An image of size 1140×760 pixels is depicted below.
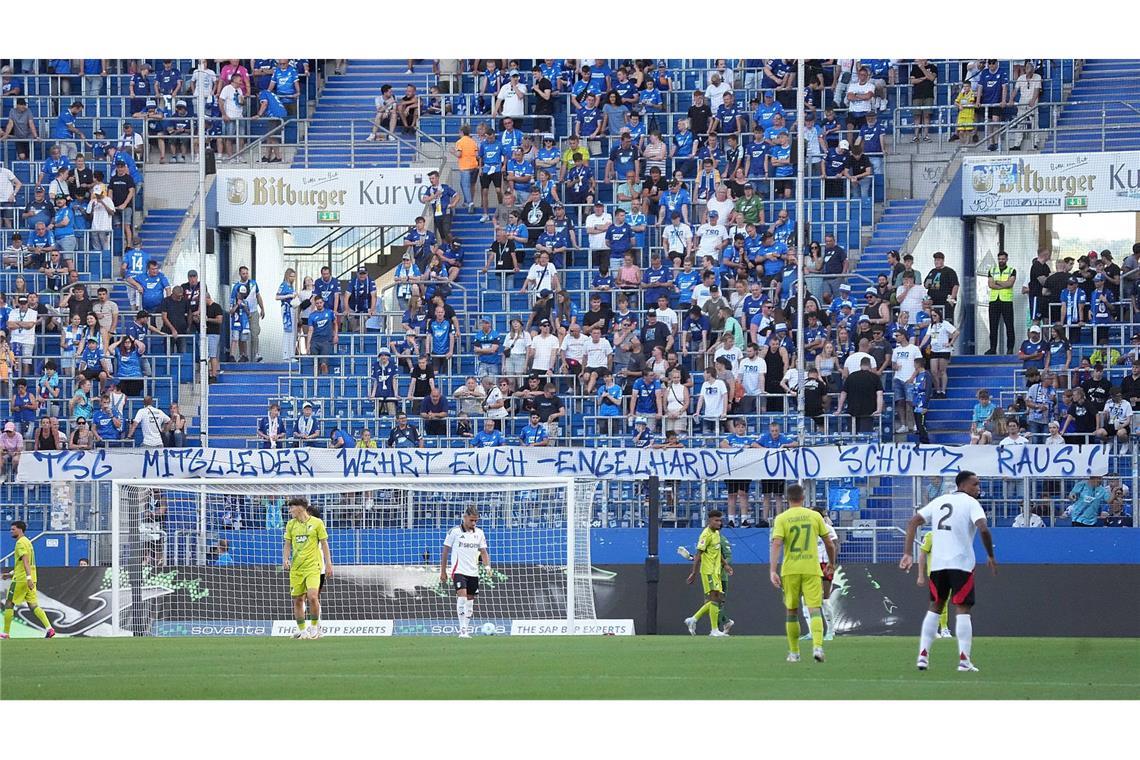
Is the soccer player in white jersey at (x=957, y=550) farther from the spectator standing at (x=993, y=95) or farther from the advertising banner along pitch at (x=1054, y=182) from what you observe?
the spectator standing at (x=993, y=95)

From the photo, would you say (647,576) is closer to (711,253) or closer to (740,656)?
(740,656)

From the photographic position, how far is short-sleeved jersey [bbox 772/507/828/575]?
15539 mm

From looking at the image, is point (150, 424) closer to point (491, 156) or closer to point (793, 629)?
point (491, 156)

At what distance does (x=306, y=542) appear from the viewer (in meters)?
18.7

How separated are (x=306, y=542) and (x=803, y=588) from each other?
18.9 ft

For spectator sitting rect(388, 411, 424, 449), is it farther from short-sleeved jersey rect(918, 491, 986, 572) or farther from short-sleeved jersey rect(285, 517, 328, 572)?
short-sleeved jersey rect(918, 491, 986, 572)

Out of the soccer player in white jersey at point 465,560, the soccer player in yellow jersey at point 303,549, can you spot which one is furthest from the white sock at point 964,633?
the soccer player in yellow jersey at point 303,549

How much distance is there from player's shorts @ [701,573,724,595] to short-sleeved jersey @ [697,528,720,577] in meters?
0.04

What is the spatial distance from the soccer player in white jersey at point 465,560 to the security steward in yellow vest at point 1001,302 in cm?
1023

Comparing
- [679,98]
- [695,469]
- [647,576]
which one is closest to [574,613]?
[647,576]

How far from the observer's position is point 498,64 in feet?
94.4

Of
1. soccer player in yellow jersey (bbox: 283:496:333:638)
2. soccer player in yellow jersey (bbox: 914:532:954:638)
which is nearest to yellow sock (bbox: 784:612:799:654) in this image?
soccer player in yellow jersey (bbox: 914:532:954:638)

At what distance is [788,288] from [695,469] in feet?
13.7

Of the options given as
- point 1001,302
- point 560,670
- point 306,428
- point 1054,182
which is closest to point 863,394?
point 1001,302
